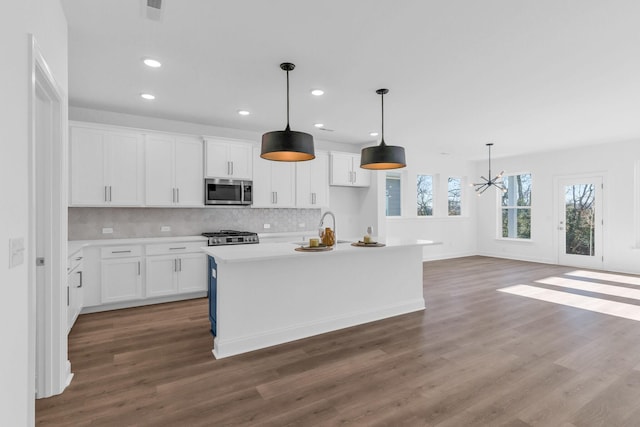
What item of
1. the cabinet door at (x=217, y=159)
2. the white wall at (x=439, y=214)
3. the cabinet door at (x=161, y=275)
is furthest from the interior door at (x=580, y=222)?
the cabinet door at (x=161, y=275)

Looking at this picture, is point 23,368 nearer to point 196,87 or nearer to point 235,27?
point 235,27

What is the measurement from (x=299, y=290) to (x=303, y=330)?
41cm

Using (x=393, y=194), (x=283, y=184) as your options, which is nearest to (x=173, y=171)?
(x=283, y=184)

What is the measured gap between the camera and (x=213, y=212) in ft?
18.3

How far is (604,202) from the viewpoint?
705 cm

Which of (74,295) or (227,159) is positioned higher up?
(227,159)

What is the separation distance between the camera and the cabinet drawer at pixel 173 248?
4547mm

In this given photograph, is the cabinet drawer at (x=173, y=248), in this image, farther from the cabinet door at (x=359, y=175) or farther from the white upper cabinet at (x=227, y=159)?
the cabinet door at (x=359, y=175)

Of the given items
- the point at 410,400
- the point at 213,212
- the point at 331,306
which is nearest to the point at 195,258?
the point at 213,212

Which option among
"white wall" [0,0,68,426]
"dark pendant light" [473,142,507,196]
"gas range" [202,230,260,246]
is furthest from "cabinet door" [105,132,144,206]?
"dark pendant light" [473,142,507,196]

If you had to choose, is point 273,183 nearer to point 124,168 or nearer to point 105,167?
point 124,168

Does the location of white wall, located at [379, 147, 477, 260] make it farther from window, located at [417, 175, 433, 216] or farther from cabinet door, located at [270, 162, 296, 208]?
cabinet door, located at [270, 162, 296, 208]

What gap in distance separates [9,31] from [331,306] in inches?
126

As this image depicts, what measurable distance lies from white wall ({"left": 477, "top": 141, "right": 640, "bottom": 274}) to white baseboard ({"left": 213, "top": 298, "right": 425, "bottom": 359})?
5418 millimetres
